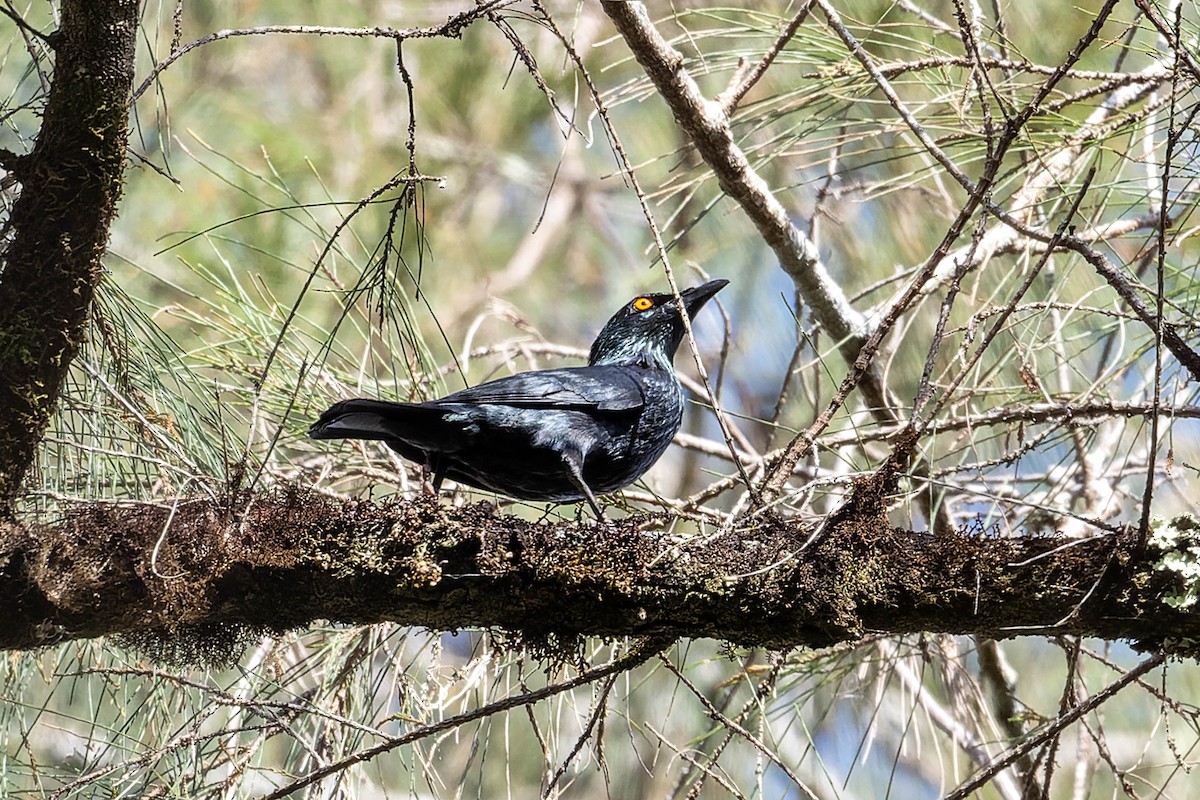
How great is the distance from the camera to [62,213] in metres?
2.24

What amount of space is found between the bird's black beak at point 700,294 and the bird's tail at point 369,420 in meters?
1.14

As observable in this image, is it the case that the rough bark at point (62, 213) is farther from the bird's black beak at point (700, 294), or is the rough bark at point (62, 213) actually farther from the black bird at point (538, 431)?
the bird's black beak at point (700, 294)

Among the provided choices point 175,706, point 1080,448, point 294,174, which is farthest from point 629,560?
point 294,174

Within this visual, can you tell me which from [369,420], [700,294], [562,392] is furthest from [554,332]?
[369,420]

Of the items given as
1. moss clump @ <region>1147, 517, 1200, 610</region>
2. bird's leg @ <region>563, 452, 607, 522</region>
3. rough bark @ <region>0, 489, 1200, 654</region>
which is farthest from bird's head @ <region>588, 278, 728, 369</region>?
moss clump @ <region>1147, 517, 1200, 610</region>

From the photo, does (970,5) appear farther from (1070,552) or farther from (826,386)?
(826,386)

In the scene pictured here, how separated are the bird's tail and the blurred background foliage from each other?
169mm

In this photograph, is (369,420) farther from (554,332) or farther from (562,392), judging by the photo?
(554,332)

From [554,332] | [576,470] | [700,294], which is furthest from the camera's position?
[554,332]

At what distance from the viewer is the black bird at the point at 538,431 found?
2990 millimetres

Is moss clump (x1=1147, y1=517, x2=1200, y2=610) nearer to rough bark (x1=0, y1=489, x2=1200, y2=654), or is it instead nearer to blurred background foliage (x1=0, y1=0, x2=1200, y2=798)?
rough bark (x1=0, y1=489, x2=1200, y2=654)

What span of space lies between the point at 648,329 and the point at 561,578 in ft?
6.03

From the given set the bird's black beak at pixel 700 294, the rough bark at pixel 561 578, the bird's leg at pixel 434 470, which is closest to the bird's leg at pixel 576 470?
the bird's leg at pixel 434 470

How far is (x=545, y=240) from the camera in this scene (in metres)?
8.85
